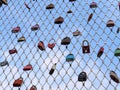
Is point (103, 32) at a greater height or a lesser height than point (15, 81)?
greater

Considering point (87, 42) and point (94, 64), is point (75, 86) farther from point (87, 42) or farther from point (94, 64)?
point (87, 42)

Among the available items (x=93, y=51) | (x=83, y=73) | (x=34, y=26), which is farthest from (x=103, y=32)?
(x=34, y=26)

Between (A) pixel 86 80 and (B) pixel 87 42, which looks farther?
(B) pixel 87 42

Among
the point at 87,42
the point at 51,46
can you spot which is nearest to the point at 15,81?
the point at 51,46

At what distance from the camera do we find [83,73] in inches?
280

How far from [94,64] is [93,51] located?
0.36m

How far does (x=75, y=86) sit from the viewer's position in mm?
6520

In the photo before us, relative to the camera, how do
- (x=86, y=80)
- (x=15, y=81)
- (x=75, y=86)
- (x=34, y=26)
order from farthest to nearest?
(x=34, y=26) → (x=15, y=81) → (x=86, y=80) → (x=75, y=86)

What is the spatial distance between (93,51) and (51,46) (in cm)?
110

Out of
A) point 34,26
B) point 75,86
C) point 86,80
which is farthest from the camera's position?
point 34,26

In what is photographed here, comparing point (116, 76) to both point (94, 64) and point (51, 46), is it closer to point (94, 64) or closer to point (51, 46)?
point (94, 64)

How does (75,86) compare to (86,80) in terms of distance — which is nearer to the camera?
(75,86)

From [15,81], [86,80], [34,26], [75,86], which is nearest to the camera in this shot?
[75,86]

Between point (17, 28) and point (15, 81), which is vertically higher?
point (17, 28)
